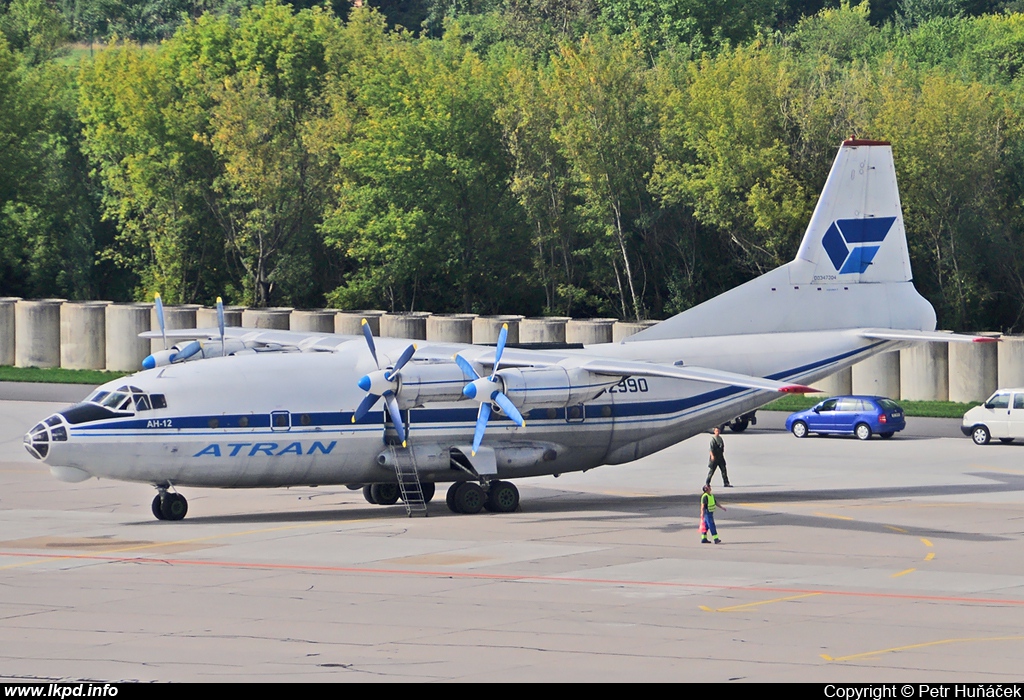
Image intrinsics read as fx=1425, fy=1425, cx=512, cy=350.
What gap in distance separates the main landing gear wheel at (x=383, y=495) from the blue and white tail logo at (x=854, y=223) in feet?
42.2

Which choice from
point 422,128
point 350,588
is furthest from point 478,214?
point 350,588

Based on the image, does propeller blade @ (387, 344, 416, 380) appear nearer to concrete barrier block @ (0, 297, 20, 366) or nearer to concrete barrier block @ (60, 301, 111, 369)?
concrete barrier block @ (60, 301, 111, 369)

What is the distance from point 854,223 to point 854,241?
1.70 feet

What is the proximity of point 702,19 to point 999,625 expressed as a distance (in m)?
83.1

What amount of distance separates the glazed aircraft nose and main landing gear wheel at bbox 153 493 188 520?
119 inches

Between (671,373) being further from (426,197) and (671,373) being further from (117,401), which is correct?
(426,197)

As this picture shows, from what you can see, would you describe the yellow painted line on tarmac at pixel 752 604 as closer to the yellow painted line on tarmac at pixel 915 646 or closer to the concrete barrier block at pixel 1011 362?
the yellow painted line on tarmac at pixel 915 646

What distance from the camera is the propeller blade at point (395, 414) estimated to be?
33.2 meters

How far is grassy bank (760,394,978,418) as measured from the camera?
57625 millimetres

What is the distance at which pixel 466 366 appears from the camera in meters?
33.5

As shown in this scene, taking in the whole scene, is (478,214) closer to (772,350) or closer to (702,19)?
(702,19)

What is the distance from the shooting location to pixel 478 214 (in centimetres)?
7831

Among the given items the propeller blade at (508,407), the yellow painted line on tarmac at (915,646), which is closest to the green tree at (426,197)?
the propeller blade at (508,407)

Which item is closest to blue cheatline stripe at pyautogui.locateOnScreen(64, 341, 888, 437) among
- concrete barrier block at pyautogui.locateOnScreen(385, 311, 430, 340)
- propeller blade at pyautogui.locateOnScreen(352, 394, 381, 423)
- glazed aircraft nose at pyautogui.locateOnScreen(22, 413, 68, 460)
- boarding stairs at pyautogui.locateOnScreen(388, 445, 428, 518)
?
glazed aircraft nose at pyautogui.locateOnScreen(22, 413, 68, 460)
